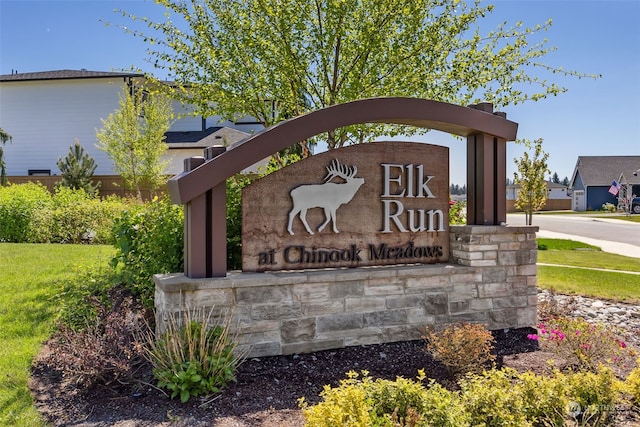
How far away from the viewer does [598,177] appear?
172ft

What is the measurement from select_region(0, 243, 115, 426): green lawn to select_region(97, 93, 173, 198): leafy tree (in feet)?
35.5

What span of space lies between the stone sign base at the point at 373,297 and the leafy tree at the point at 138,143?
1637 centimetres

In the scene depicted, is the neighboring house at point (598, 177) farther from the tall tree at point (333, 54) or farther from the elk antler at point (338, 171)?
the elk antler at point (338, 171)

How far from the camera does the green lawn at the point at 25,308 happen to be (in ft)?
13.0

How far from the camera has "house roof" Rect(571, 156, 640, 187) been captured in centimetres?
5203

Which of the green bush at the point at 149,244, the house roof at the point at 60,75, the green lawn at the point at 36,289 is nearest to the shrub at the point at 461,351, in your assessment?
the green bush at the point at 149,244

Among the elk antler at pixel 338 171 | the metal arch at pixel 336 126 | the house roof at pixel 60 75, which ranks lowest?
the elk antler at pixel 338 171

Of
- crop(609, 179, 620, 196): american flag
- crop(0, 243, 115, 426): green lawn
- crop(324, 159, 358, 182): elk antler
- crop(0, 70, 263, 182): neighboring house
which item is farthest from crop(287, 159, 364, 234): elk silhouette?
crop(609, 179, 620, 196): american flag

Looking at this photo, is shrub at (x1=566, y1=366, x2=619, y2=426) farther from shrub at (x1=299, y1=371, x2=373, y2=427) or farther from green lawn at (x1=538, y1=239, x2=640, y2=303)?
green lawn at (x1=538, y1=239, x2=640, y2=303)

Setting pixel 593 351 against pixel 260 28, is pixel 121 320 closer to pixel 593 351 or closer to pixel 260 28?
pixel 593 351

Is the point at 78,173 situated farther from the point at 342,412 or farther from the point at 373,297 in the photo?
the point at 342,412

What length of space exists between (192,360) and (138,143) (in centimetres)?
1773

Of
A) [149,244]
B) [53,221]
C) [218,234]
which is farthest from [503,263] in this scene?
[53,221]

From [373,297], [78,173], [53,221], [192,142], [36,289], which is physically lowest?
[36,289]
